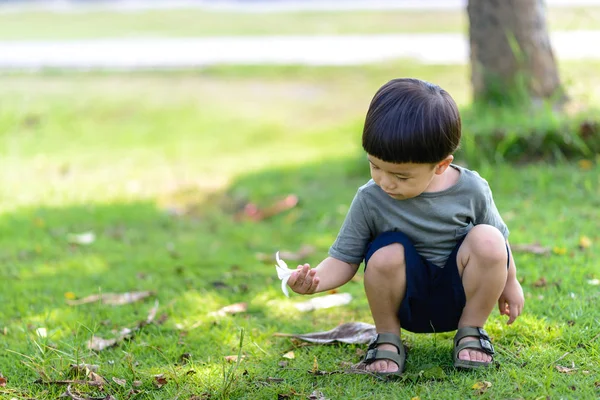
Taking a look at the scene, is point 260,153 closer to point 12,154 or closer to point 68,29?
point 12,154

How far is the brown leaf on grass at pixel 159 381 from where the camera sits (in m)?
2.78

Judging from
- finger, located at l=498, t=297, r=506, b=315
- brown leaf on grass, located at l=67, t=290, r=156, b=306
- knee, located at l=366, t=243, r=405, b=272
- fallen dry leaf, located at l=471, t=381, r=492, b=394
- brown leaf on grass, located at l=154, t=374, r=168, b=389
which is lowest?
brown leaf on grass, located at l=67, t=290, r=156, b=306

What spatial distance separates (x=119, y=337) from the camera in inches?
129

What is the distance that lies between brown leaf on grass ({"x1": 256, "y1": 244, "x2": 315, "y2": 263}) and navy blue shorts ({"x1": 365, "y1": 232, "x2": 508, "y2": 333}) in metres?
1.75

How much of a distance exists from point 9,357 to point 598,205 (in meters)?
3.49

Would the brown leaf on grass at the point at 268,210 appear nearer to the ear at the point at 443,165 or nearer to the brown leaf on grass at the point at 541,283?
the brown leaf on grass at the point at 541,283

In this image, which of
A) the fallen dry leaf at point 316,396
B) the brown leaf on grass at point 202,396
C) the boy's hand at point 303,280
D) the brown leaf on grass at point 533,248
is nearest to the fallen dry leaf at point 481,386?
the fallen dry leaf at point 316,396

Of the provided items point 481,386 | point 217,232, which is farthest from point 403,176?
point 217,232

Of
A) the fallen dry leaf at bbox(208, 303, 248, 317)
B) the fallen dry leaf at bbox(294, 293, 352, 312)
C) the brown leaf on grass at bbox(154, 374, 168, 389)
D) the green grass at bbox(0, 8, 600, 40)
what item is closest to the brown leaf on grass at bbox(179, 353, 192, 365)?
the brown leaf on grass at bbox(154, 374, 168, 389)

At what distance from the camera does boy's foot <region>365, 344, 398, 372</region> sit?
2750 mm

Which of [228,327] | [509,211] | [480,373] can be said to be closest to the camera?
[480,373]

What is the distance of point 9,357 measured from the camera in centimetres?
311

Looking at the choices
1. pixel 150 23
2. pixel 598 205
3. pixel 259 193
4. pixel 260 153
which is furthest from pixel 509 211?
pixel 150 23

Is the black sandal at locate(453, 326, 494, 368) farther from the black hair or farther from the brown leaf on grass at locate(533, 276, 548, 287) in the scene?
the brown leaf on grass at locate(533, 276, 548, 287)
